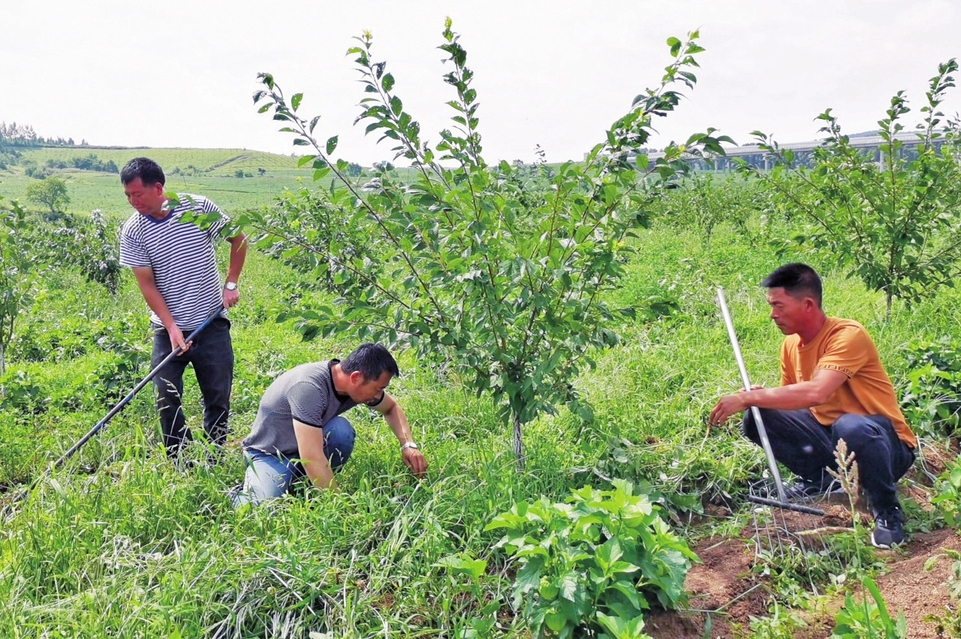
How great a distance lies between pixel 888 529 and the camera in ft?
9.54

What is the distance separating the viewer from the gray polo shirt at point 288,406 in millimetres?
3275

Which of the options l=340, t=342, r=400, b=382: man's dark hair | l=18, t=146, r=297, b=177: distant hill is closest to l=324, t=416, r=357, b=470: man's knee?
l=340, t=342, r=400, b=382: man's dark hair

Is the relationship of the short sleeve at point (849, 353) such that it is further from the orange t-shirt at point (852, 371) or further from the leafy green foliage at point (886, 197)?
the leafy green foliage at point (886, 197)

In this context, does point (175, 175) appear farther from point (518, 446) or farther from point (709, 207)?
point (518, 446)

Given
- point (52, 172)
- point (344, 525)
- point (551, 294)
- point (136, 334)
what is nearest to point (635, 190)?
point (551, 294)

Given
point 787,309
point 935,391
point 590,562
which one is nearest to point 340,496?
point 590,562

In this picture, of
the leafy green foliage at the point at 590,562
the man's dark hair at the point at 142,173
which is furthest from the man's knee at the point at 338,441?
the man's dark hair at the point at 142,173

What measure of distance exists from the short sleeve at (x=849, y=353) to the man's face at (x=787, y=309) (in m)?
0.19

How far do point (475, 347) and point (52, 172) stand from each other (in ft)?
246

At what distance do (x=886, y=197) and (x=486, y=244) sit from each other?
12.4 feet

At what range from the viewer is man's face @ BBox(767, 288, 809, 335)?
314cm

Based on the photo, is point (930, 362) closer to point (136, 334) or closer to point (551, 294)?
point (551, 294)

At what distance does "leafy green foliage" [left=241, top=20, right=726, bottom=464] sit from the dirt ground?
0.84 m

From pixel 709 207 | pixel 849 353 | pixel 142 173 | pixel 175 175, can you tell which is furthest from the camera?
pixel 175 175
